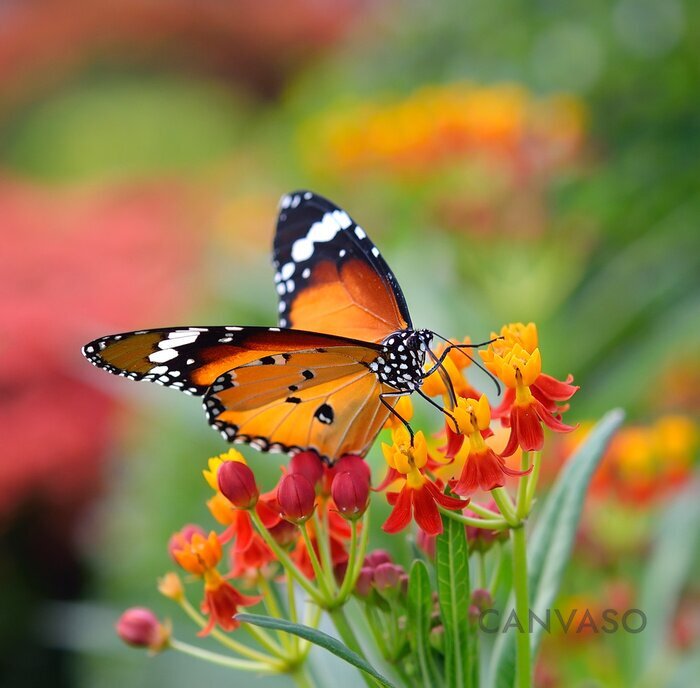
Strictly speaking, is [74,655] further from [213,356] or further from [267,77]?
[267,77]

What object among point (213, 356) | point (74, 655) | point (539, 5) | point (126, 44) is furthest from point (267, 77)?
point (213, 356)

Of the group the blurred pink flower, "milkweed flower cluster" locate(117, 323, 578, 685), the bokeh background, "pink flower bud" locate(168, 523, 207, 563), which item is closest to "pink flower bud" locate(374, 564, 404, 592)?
"milkweed flower cluster" locate(117, 323, 578, 685)

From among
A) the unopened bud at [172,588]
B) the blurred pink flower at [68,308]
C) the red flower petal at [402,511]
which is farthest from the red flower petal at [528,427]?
the blurred pink flower at [68,308]

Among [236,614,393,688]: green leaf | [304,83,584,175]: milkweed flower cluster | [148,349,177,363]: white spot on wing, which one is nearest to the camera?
[236,614,393,688]: green leaf

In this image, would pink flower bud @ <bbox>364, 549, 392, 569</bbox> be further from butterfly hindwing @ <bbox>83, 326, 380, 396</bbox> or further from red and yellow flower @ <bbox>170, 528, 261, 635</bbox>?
butterfly hindwing @ <bbox>83, 326, 380, 396</bbox>

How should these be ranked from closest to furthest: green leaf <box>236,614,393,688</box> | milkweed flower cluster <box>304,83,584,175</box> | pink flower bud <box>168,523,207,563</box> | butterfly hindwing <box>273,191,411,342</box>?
1. green leaf <box>236,614,393,688</box>
2. pink flower bud <box>168,523,207,563</box>
3. butterfly hindwing <box>273,191,411,342</box>
4. milkweed flower cluster <box>304,83,584,175</box>

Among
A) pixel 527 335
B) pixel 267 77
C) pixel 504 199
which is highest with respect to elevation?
pixel 267 77
